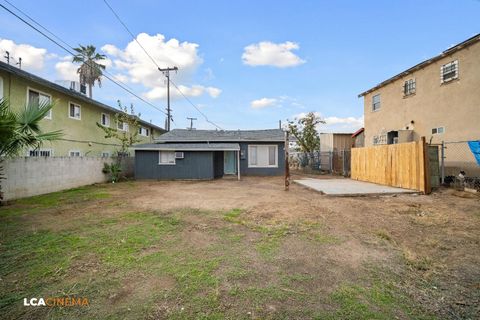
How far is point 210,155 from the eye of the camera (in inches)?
597

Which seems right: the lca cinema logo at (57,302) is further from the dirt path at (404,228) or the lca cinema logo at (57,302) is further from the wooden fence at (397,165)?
the wooden fence at (397,165)

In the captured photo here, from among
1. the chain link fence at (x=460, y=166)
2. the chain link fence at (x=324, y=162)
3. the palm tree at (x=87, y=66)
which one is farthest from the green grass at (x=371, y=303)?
the palm tree at (x=87, y=66)

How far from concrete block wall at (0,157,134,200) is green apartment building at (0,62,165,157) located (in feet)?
4.91

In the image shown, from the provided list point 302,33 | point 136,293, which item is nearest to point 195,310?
point 136,293

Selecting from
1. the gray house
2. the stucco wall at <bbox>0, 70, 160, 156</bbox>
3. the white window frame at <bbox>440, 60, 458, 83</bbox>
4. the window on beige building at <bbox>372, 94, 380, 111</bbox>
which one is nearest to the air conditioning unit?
the gray house

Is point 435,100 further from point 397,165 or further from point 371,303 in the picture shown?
point 371,303

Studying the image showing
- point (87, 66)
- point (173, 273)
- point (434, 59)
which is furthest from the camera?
point (87, 66)

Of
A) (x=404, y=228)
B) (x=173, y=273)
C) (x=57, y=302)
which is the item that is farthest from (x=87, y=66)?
(x=404, y=228)

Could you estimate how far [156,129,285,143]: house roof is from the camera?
58.3 feet

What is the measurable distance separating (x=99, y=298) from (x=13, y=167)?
8613mm

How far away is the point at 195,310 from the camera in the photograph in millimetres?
2309

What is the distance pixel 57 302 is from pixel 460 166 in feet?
46.1

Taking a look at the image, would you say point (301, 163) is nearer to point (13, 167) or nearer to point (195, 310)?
point (13, 167)

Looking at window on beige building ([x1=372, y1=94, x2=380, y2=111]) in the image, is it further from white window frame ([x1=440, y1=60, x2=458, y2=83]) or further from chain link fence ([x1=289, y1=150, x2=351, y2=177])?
white window frame ([x1=440, y1=60, x2=458, y2=83])
